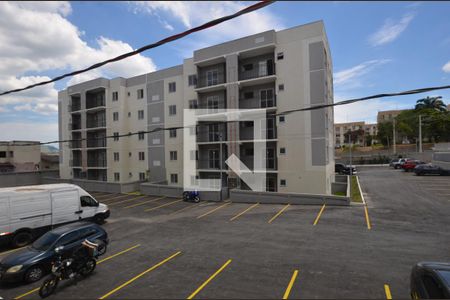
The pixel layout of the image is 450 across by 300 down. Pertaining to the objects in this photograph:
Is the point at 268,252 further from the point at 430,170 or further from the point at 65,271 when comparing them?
the point at 430,170

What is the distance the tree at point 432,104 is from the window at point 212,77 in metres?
68.9

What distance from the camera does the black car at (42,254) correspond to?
8104 millimetres

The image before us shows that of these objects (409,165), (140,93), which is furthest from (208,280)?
(409,165)

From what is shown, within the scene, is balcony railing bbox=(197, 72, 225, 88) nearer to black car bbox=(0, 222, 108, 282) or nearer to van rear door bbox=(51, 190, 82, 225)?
van rear door bbox=(51, 190, 82, 225)

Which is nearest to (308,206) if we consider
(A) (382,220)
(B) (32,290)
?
(A) (382,220)

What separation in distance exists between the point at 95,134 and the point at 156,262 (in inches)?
1257

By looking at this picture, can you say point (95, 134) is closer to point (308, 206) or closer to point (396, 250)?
point (308, 206)

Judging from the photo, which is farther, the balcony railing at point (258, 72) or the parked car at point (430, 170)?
the parked car at point (430, 170)

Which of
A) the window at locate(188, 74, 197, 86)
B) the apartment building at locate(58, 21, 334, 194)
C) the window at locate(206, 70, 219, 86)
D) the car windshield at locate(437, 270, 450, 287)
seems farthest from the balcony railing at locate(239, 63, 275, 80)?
the car windshield at locate(437, 270, 450, 287)

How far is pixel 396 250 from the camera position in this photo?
975 cm

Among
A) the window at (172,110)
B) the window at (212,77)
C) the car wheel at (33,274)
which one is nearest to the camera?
the car wheel at (33,274)

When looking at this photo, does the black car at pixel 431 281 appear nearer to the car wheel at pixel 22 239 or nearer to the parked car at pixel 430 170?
the car wheel at pixel 22 239

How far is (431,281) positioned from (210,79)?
79.0ft

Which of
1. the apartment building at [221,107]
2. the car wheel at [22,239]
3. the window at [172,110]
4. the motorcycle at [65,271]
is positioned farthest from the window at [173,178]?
the motorcycle at [65,271]
